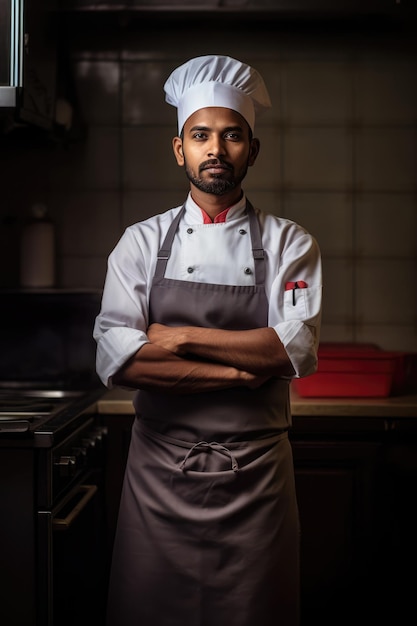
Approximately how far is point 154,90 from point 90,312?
75 centimetres

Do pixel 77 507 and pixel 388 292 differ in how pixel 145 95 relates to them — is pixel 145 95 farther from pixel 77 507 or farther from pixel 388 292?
pixel 77 507

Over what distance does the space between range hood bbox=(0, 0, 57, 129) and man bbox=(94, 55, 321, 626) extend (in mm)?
518

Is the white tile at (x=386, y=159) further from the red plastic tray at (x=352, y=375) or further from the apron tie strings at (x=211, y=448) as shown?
the apron tie strings at (x=211, y=448)

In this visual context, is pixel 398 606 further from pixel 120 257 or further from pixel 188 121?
pixel 188 121

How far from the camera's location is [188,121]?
1.53m

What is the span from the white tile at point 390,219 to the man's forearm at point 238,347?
1123 mm

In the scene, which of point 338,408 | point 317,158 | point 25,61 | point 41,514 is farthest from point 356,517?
point 25,61

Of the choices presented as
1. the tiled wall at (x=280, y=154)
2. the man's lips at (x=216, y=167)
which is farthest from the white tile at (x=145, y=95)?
the man's lips at (x=216, y=167)

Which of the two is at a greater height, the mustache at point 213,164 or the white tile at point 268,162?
the white tile at point 268,162

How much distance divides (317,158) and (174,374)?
124cm

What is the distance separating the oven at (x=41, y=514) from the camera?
1492 mm

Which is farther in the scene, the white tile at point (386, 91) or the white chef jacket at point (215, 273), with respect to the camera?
the white tile at point (386, 91)

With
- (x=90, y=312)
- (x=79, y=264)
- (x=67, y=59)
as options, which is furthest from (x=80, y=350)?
(x=67, y=59)

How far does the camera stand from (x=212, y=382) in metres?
1.46
